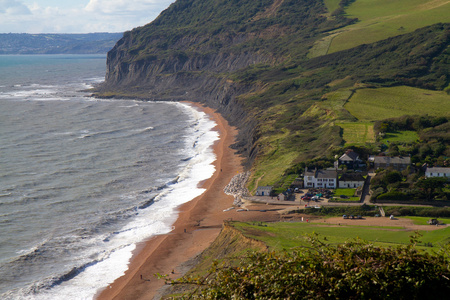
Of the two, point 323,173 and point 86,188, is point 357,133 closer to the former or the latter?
point 323,173

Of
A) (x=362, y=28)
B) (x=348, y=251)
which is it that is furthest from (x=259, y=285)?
(x=362, y=28)

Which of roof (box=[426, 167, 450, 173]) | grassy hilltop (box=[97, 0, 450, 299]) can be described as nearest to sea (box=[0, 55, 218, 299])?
grassy hilltop (box=[97, 0, 450, 299])

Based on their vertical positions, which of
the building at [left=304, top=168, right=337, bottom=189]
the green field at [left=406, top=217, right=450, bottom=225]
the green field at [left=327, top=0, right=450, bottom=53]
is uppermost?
the green field at [left=327, top=0, right=450, bottom=53]

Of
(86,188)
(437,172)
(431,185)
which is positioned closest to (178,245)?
(86,188)

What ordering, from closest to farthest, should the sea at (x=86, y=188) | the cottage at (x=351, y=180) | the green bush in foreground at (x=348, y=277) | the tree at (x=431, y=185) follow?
1. the green bush in foreground at (x=348, y=277)
2. the sea at (x=86, y=188)
3. the tree at (x=431, y=185)
4. the cottage at (x=351, y=180)

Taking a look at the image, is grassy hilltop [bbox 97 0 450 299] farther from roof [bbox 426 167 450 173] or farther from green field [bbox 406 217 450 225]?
roof [bbox 426 167 450 173]

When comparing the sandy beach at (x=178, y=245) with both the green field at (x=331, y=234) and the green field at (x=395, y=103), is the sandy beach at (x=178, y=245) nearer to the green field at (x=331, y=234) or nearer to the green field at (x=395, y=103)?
the green field at (x=331, y=234)

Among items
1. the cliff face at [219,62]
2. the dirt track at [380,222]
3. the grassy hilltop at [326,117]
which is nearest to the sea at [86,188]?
the grassy hilltop at [326,117]
